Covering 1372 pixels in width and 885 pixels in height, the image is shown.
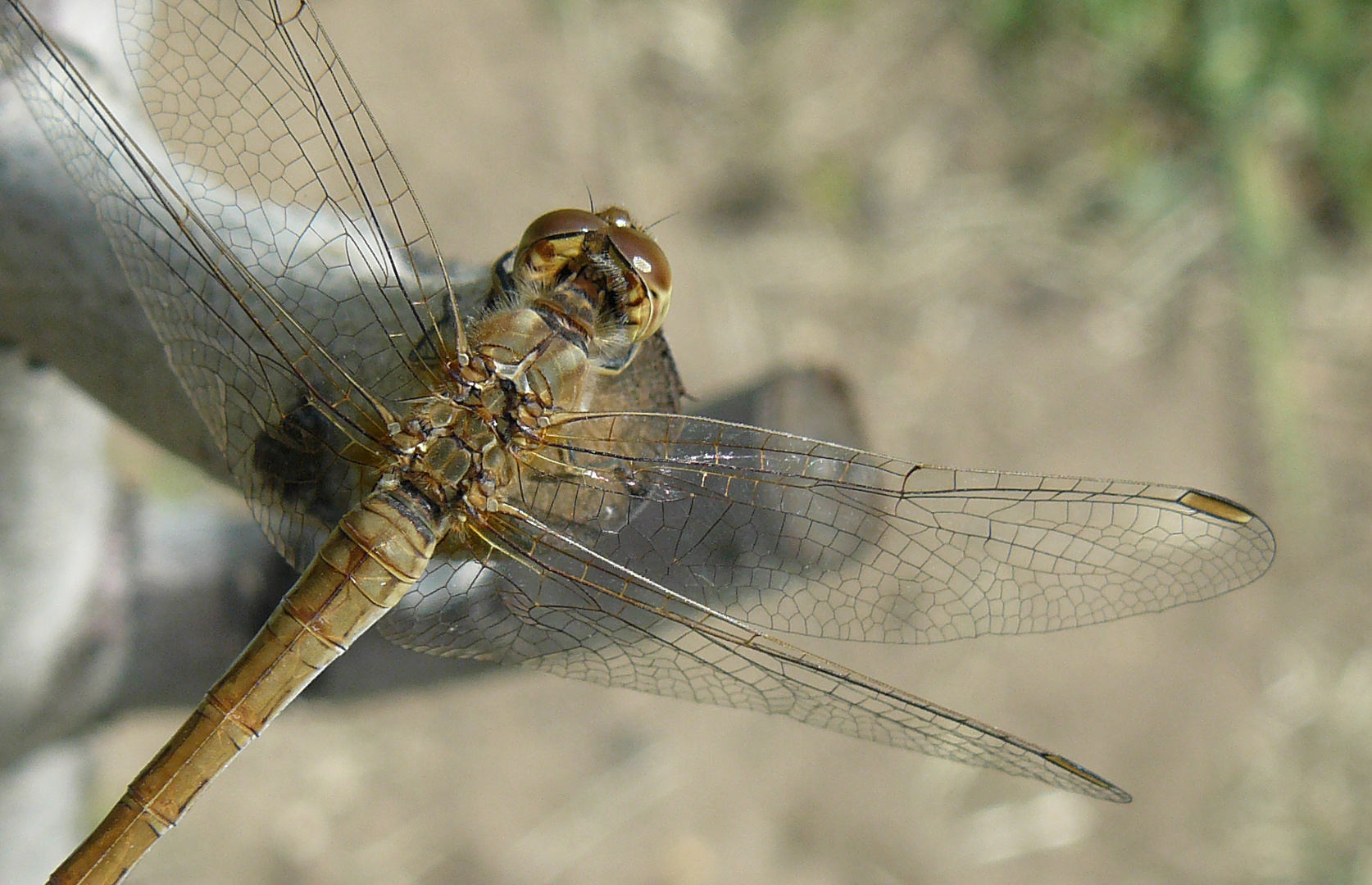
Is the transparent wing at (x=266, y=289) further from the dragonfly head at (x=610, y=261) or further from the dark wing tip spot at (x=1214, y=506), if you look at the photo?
the dark wing tip spot at (x=1214, y=506)

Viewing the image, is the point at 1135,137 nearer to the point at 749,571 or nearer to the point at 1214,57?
the point at 1214,57

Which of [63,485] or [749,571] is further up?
[749,571]

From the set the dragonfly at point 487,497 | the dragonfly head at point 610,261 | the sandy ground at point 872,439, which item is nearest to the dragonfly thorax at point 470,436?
the dragonfly at point 487,497

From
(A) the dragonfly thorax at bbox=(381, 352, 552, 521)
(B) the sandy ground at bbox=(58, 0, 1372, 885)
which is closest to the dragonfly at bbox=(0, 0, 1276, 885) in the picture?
(A) the dragonfly thorax at bbox=(381, 352, 552, 521)

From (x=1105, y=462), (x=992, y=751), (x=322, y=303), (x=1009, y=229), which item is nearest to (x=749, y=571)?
(x=992, y=751)

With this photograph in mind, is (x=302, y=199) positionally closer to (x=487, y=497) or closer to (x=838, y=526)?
(x=487, y=497)

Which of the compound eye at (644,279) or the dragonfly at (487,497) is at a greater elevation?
the compound eye at (644,279)

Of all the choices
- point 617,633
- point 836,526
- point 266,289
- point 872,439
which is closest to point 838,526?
point 836,526
